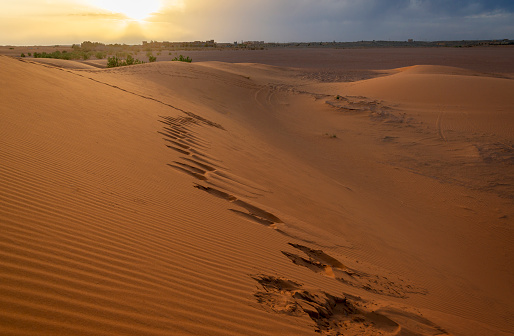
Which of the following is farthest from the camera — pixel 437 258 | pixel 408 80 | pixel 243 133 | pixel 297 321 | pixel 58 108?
pixel 408 80

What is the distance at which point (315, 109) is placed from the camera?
666 inches

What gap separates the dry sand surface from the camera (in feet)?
8.49

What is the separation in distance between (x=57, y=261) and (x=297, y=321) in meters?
1.88

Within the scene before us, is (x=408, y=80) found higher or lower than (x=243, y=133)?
higher

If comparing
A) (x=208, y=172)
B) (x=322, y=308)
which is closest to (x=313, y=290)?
(x=322, y=308)

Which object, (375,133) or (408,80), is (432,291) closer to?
(375,133)

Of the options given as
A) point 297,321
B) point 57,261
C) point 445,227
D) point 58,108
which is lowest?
point 445,227

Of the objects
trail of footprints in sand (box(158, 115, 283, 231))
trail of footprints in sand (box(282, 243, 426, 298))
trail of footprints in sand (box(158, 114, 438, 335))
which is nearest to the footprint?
trail of footprints in sand (box(158, 114, 438, 335))

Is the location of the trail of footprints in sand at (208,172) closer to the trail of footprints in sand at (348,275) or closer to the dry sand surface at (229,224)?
the dry sand surface at (229,224)

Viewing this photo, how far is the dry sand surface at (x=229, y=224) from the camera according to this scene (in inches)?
102

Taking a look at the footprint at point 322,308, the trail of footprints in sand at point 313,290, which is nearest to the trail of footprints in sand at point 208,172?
the trail of footprints in sand at point 313,290

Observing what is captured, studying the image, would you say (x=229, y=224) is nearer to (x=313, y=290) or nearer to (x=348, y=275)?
(x=313, y=290)

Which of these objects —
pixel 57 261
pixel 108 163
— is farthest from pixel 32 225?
pixel 108 163

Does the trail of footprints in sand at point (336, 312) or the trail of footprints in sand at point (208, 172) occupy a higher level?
the trail of footprints in sand at point (208, 172)
